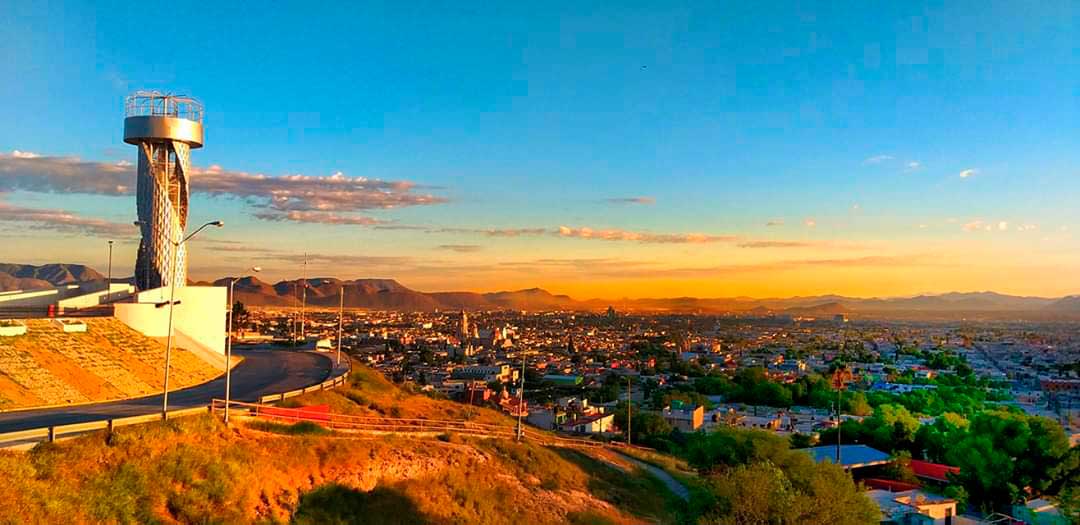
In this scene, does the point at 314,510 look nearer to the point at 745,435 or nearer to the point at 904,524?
the point at 745,435

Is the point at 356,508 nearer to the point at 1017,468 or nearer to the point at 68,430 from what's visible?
the point at 68,430

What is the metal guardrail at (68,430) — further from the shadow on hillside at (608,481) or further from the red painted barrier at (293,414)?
the shadow on hillside at (608,481)

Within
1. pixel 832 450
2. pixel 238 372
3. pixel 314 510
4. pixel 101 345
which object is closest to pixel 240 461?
pixel 314 510

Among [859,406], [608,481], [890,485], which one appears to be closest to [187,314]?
[608,481]

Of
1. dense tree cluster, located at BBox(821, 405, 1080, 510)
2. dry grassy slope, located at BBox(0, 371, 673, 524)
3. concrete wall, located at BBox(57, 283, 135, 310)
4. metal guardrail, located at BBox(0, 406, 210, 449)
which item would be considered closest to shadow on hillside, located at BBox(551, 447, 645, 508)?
dry grassy slope, located at BBox(0, 371, 673, 524)

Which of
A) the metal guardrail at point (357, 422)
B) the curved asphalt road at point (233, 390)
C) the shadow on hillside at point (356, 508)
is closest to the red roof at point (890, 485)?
the metal guardrail at point (357, 422)

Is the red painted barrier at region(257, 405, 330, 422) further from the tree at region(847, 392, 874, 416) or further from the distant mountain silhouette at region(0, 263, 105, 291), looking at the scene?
the distant mountain silhouette at region(0, 263, 105, 291)
